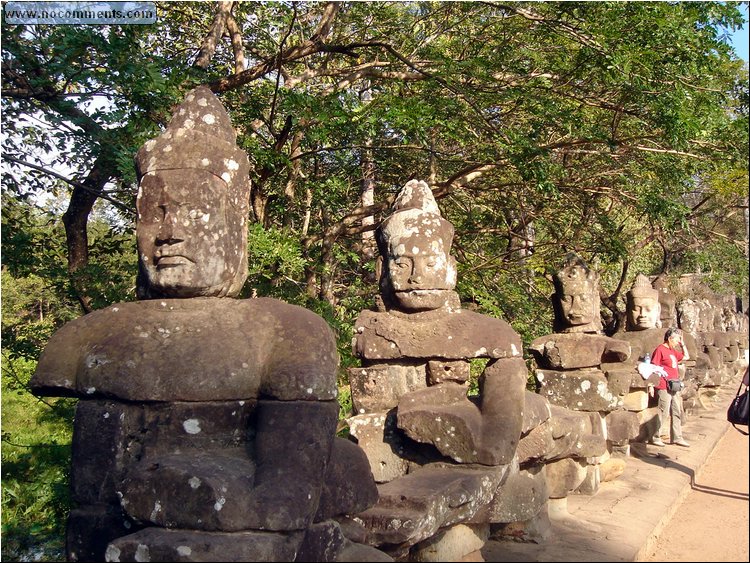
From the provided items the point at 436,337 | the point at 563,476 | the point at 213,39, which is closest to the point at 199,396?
the point at 436,337

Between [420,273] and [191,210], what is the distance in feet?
6.27

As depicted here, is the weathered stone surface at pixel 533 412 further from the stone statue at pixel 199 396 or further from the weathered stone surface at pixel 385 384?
the stone statue at pixel 199 396

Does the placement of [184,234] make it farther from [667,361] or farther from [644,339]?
[644,339]

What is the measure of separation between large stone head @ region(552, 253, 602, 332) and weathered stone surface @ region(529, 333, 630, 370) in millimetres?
193

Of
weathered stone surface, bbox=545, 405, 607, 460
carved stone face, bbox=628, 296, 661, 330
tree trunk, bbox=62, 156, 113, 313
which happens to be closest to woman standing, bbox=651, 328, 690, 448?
→ carved stone face, bbox=628, 296, 661, 330

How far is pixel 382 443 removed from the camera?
15.1 feet

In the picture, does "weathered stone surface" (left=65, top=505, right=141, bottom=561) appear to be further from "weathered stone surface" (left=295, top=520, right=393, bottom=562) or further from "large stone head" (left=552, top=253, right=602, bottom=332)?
"large stone head" (left=552, top=253, right=602, bottom=332)

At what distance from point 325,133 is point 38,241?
3.19 m

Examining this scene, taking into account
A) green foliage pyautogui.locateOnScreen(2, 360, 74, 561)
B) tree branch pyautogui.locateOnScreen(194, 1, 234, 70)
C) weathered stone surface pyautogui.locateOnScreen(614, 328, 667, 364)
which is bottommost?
green foliage pyautogui.locateOnScreen(2, 360, 74, 561)

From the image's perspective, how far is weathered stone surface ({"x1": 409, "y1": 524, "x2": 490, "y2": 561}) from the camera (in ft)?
13.6

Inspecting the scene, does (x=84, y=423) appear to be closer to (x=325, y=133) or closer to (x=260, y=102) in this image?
(x=325, y=133)

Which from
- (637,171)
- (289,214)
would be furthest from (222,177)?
(637,171)

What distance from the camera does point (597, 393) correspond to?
7387 mm

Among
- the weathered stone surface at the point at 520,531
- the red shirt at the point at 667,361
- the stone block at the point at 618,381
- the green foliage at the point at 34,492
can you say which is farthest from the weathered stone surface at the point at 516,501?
the red shirt at the point at 667,361
